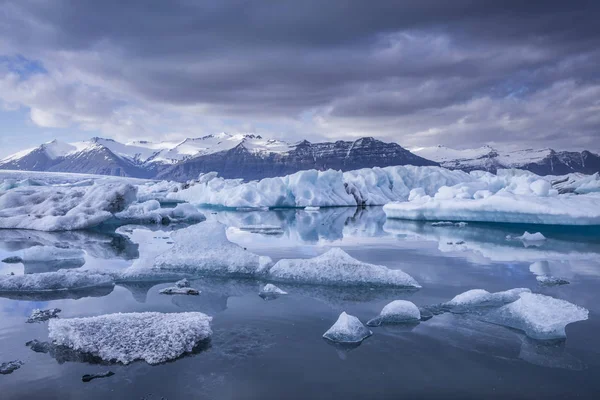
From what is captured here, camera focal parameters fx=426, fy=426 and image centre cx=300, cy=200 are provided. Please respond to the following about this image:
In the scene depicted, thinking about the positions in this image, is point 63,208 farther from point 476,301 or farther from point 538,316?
point 538,316

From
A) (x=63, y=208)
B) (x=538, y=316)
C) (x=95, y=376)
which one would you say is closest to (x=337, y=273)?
(x=538, y=316)

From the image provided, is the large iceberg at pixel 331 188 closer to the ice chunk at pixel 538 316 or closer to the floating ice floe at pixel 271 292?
the floating ice floe at pixel 271 292

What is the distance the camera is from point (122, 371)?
12.9ft

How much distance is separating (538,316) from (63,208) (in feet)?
64.9

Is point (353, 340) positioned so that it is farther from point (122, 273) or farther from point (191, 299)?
point (122, 273)

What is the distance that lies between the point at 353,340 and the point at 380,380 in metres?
0.88

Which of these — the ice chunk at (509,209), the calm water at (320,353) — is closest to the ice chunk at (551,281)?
the calm water at (320,353)

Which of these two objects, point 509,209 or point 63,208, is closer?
point 509,209

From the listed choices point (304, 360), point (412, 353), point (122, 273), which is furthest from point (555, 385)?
point (122, 273)

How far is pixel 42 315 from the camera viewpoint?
5.59 meters

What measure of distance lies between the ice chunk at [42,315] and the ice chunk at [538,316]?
5.62 meters

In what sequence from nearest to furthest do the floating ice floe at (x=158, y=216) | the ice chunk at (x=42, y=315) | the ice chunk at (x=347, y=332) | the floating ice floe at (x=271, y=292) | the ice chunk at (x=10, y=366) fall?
the ice chunk at (x=10, y=366)
the ice chunk at (x=347, y=332)
the ice chunk at (x=42, y=315)
the floating ice floe at (x=271, y=292)
the floating ice floe at (x=158, y=216)

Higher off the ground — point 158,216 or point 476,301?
point 158,216

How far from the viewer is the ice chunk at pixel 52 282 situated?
6891mm
